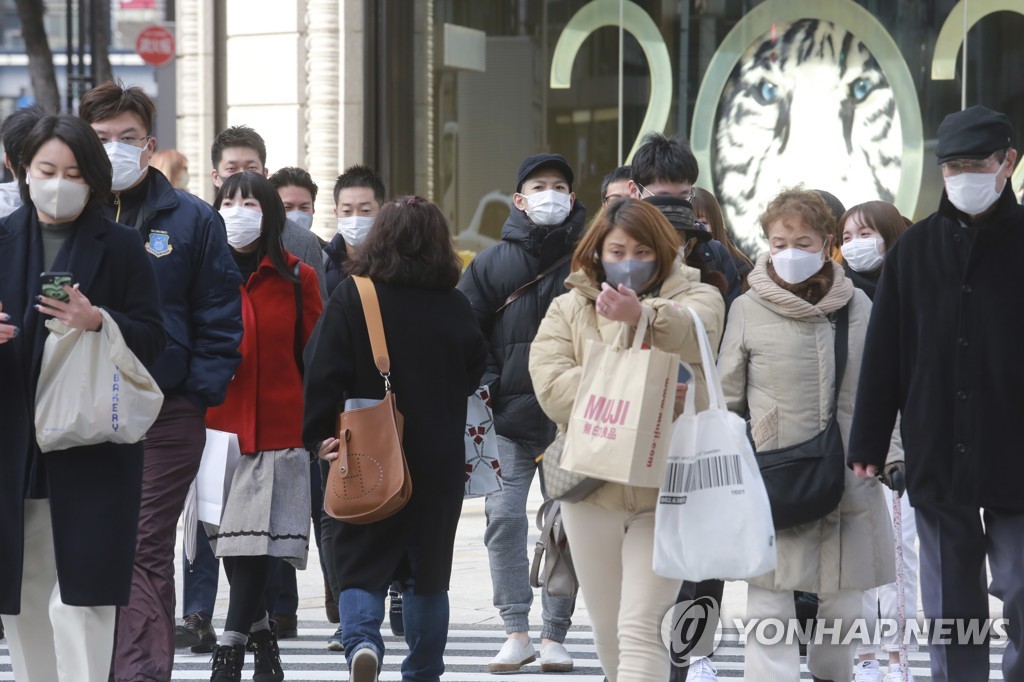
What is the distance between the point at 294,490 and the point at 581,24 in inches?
332

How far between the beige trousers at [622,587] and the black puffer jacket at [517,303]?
1.71 meters

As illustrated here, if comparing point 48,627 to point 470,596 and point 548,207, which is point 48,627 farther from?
point 470,596

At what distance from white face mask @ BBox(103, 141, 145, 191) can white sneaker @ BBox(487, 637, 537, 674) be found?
2567 mm

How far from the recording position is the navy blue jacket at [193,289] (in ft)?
19.3

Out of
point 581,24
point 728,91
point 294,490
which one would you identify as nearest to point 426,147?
point 581,24

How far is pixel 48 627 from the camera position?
5.13 metres

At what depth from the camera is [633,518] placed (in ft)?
16.4

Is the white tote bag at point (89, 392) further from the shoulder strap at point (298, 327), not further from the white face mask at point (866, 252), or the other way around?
the white face mask at point (866, 252)

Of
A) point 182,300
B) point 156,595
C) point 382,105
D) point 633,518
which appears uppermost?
point 382,105

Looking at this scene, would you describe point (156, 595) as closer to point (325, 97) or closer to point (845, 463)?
point (845, 463)

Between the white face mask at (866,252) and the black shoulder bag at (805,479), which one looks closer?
the black shoulder bag at (805,479)

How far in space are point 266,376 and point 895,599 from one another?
9.33 ft

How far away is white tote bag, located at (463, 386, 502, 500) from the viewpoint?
6.27 metres

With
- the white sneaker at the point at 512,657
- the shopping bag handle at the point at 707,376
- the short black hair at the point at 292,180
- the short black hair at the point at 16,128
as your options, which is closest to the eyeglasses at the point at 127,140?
the short black hair at the point at 16,128
